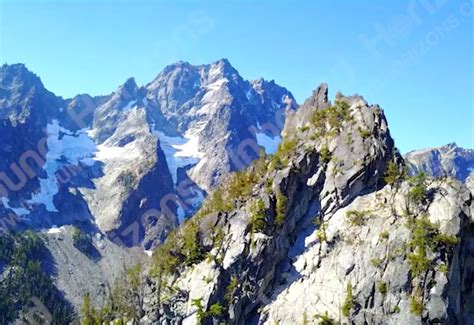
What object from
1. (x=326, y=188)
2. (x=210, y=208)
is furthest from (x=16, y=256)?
(x=326, y=188)

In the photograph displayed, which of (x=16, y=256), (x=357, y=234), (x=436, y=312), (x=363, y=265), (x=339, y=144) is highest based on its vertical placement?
(x=16, y=256)

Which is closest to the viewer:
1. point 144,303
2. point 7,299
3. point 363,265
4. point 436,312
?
point 436,312

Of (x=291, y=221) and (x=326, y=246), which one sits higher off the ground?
(x=291, y=221)

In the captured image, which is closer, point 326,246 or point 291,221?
point 326,246

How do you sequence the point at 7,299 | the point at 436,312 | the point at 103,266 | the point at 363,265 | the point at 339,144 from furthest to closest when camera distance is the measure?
the point at 103,266 < the point at 7,299 < the point at 339,144 < the point at 363,265 < the point at 436,312

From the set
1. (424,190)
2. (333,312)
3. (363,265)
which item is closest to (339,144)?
(424,190)

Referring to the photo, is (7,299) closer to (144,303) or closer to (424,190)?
(144,303)

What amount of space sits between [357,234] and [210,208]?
2277cm

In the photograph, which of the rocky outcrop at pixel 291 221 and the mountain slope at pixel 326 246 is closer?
the mountain slope at pixel 326 246

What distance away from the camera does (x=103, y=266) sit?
648 feet

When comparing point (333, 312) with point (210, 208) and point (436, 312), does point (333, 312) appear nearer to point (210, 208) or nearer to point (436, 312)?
point (436, 312)

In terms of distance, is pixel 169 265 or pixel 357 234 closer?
pixel 357 234

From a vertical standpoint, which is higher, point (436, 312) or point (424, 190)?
point (424, 190)

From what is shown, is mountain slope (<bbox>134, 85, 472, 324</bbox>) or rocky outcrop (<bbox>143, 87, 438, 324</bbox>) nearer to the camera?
mountain slope (<bbox>134, 85, 472, 324</bbox>)
